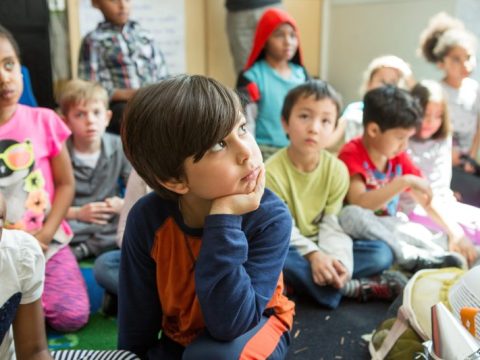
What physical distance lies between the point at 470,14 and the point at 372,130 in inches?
49.3

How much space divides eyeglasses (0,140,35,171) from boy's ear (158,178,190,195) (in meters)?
0.69

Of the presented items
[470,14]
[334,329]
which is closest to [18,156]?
[334,329]

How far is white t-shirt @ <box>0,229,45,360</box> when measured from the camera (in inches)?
29.9

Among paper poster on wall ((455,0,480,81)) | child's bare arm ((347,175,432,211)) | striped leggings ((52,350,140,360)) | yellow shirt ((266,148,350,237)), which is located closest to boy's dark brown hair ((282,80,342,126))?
yellow shirt ((266,148,350,237))

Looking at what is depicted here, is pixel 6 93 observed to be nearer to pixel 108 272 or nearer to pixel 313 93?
pixel 108 272

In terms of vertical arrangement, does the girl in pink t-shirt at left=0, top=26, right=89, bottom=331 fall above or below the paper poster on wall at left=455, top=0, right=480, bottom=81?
below

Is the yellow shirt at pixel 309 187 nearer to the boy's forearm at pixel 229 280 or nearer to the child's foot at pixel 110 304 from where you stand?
the child's foot at pixel 110 304

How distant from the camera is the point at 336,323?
4.24ft

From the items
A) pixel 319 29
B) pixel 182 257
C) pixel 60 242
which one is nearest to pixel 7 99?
pixel 60 242

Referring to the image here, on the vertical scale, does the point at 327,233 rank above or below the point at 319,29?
Result: below

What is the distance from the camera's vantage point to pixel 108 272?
4.29 ft

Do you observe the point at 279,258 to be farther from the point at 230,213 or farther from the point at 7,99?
the point at 7,99

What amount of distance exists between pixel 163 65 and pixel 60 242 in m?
1.14

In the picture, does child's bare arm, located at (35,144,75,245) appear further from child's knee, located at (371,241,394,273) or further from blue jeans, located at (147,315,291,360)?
child's knee, located at (371,241,394,273)
